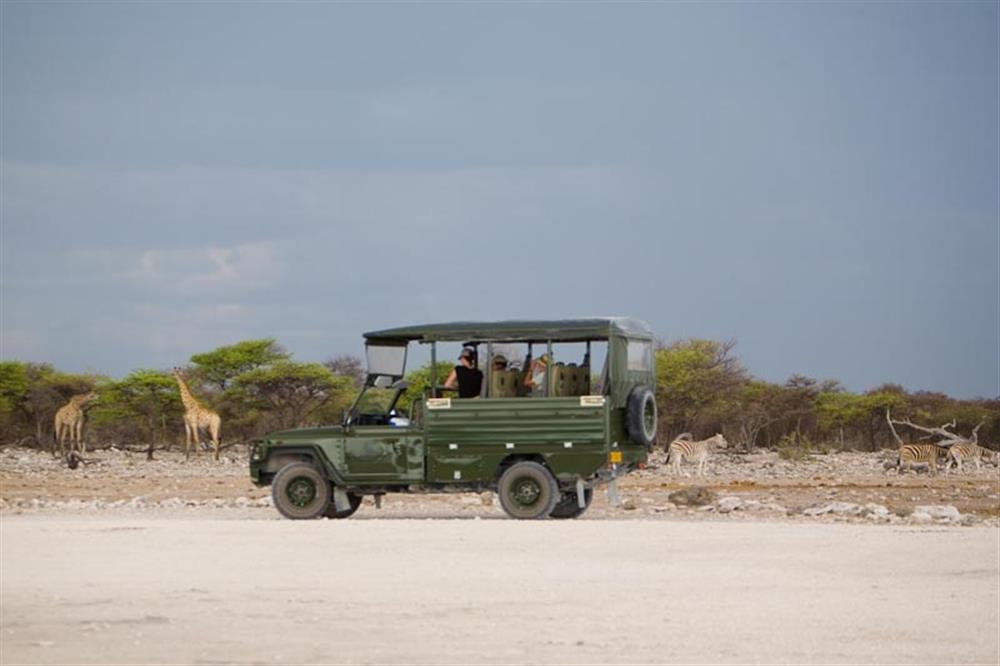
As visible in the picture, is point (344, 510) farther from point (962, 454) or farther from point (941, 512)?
point (962, 454)

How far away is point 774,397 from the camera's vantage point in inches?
2103

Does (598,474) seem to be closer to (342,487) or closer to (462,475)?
(462,475)

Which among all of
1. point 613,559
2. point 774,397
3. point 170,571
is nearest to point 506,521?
point 613,559

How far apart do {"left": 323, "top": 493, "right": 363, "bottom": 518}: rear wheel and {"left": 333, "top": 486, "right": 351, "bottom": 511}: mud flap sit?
4cm

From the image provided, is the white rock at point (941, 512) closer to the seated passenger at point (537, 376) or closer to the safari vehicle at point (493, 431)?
the safari vehicle at point (493, 431)

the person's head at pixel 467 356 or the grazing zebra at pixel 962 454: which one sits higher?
the person's head at pixel 467 356

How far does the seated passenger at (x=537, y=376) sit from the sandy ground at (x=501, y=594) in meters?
2.31

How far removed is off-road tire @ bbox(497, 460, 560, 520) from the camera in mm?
21234

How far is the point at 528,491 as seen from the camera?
2136cm

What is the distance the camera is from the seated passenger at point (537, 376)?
21.4m

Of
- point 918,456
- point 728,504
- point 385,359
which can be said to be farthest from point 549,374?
point 918,456

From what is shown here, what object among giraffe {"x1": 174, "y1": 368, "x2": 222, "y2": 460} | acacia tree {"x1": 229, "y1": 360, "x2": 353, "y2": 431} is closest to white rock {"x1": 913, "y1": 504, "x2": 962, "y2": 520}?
giraffe {"x1": 174, "y1": 368, "x2": 222, "y2": 460}

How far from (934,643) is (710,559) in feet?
14.6

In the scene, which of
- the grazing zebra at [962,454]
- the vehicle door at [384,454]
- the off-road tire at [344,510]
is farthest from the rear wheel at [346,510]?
the grazing zebra at [962,454]
